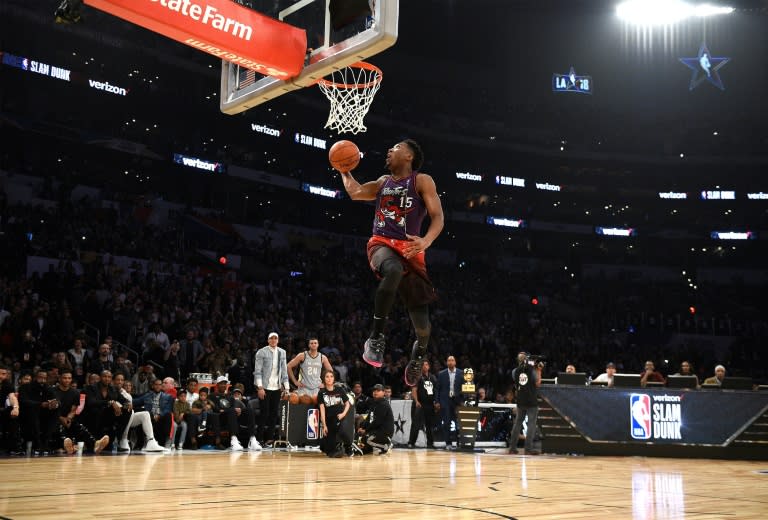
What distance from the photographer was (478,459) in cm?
1209

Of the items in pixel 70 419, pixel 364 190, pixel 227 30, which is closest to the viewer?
pixel 364 190

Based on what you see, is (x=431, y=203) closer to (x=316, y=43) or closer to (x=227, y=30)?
(x=316, y=43)

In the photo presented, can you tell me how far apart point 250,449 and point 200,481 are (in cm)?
605

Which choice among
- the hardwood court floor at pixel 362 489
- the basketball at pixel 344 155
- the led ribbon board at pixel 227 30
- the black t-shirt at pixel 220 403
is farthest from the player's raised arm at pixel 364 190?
the black t-shirt at pixel 220 403

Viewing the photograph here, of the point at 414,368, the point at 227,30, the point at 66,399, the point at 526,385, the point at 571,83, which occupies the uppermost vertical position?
the point at 571,83

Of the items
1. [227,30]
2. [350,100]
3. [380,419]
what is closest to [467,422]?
[380,419]

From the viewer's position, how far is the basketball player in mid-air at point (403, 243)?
5.29m

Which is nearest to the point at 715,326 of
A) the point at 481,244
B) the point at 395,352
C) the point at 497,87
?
the point at 481,244

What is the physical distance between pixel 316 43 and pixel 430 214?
274cm

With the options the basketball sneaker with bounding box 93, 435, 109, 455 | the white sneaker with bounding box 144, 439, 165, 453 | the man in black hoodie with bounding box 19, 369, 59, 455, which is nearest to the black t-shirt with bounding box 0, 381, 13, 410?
the man in black hoodie with bounding box 19, 369, 59, 455

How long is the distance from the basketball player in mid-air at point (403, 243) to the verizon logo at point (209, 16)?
2.32 m

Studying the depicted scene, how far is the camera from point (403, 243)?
5.41 meters

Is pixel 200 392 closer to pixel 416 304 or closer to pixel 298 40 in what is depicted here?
pixel 298 40

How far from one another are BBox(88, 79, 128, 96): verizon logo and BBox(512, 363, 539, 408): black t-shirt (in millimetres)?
21054
